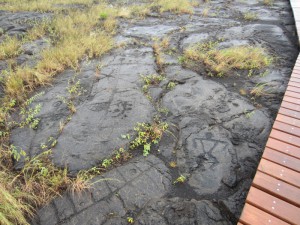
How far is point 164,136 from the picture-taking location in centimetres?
311

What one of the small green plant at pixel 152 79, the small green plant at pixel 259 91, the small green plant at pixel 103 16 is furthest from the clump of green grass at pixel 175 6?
the small green plant at pixel 259 91

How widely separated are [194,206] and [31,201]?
5.02 ft

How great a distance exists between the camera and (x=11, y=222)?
84.2 inches

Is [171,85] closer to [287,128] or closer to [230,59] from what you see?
[230,59]

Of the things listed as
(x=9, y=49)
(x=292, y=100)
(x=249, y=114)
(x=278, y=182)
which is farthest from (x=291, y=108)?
(x=9, y=49)

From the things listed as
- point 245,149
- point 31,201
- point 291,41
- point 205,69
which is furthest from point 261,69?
point 31,201

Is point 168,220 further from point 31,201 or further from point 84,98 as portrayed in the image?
point 84,98

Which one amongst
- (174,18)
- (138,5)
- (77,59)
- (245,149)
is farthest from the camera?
→ (138,5)

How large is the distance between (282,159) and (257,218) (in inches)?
28.5

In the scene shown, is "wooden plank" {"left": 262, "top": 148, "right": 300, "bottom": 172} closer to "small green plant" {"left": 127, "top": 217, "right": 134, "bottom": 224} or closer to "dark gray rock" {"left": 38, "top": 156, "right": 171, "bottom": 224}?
"dark gray rock" {"left": 38, "top": 156, "right": 171, "bottom": 224}

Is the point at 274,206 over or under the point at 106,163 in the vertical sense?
over

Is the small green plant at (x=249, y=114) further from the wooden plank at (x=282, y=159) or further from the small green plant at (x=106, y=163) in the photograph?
the small green plant at (x=106, y=163)

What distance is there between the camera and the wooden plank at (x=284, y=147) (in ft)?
7.85

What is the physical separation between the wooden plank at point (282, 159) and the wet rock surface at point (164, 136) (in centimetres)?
38
